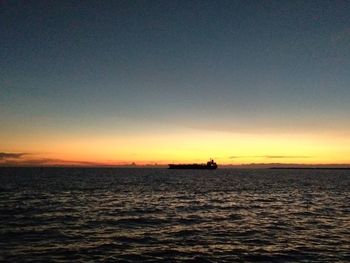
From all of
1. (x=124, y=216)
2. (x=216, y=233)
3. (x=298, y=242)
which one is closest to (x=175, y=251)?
(x=216, y=233)

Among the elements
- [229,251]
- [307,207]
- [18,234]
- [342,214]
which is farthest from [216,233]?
[307,207]

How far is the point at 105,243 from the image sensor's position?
23.5m

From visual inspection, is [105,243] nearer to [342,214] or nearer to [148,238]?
[148,238]

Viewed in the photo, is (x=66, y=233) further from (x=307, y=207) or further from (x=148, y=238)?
(x=307, y=207)

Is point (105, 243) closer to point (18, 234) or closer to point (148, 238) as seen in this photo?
point (148, 238)

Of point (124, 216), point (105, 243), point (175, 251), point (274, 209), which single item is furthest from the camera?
point (274, 209)

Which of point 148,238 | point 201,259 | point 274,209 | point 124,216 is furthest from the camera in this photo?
point 274,209

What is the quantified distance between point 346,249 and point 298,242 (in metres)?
→ 3.10

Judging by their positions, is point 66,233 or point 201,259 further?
point 66,233

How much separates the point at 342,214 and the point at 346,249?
17.0 meters

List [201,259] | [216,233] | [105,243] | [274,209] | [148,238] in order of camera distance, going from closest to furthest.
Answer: [201,259], [105,243], [148,238], [216,233], [274,209]

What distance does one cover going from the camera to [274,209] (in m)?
42.2

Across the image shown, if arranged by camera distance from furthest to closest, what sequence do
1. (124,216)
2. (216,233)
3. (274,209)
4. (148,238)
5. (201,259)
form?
(274,209) < (124,216) < (216,233) < (148,238) < (201,259)

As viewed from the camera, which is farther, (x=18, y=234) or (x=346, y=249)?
(x=18, y=234)
